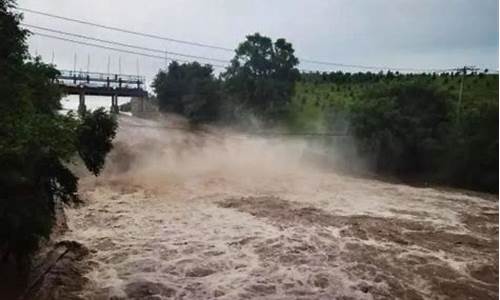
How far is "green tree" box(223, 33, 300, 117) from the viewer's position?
39.7m

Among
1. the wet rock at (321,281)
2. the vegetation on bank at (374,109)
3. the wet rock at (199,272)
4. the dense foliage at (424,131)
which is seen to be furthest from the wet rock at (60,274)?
the dense foliage at (424,131)

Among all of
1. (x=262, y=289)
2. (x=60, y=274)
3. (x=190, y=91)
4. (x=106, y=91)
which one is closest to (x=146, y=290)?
(x=60, y=274)

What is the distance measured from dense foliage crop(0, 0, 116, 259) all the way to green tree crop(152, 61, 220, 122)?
26266 mm

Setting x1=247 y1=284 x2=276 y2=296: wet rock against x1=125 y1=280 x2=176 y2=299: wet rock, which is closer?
x1=125 y1=280 x2=176 y2=299: wet rock

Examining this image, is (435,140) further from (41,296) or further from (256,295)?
(41,296)

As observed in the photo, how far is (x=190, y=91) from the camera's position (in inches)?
1574

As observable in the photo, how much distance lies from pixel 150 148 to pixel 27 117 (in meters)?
23.1

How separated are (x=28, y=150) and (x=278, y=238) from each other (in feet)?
26.5

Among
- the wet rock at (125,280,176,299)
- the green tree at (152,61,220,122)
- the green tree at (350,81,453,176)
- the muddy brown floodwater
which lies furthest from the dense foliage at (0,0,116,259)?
the green tree at (152,61,220,122)

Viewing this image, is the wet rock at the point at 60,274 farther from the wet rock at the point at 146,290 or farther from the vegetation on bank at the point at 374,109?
the vegetation on bank at the point at 374,109

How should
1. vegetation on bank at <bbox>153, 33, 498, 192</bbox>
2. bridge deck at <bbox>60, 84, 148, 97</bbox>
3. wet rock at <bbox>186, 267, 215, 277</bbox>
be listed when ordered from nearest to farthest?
1. wet rock at <bbox>186, 267, 215, 277</bbox>
2. vegetation on bank at <bbox>153, 33, 498, 192</bbox>
3. bridge deck at <bbox>60, 84, 148, 97</bbox>

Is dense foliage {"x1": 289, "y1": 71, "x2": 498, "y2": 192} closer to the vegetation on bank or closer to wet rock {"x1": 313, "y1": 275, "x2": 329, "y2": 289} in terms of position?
the vegetation on bank

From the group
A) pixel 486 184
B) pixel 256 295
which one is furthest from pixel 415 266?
pixel 486 184

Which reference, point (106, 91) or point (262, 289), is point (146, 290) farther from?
point (106, 91)
